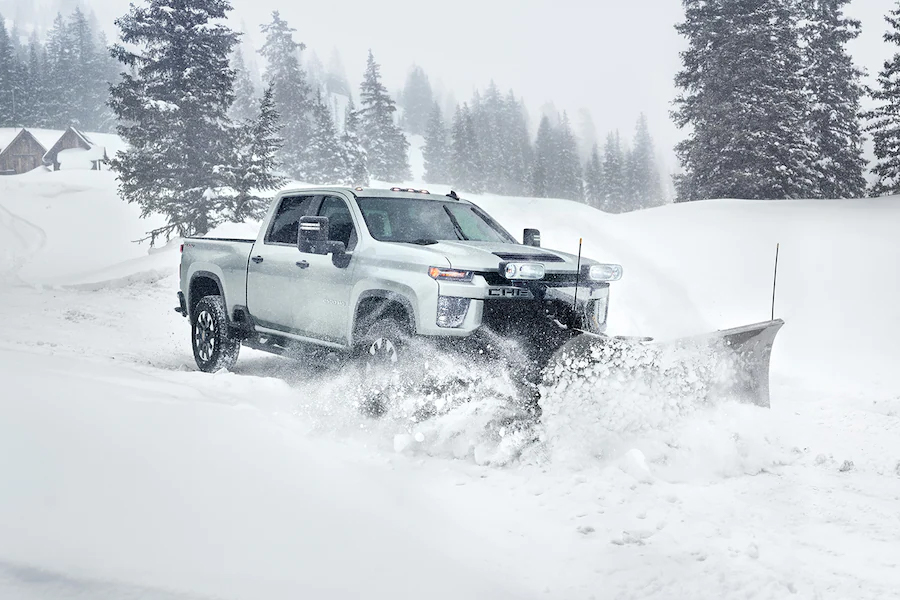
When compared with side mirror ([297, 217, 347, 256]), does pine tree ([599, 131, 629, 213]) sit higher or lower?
higher

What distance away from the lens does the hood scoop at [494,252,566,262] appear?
567 centimetres

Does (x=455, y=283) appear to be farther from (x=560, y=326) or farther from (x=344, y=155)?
(x=344, y=155)

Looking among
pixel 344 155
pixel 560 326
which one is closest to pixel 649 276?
pixel 560 326

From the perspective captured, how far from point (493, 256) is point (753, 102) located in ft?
82.8

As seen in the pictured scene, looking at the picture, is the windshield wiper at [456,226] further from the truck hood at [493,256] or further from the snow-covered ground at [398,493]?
the snow-covered ground at [398,493]

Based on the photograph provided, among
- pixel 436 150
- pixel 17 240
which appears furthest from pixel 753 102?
pixel 436 150

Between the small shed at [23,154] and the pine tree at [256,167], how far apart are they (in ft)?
177

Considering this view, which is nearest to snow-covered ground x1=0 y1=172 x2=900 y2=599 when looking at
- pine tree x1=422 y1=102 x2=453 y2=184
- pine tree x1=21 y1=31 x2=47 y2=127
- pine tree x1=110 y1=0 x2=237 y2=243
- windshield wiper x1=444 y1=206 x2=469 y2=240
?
windshield wiper x1=444 y1=206 x2=469 y2=240

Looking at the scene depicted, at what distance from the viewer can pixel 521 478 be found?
182 inches

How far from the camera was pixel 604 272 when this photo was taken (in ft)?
20.0

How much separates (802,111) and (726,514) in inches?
1087

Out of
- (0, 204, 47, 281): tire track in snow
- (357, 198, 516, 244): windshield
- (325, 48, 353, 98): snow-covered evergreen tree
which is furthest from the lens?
(325, 48, 353, 98): snow-covered evergreen tree

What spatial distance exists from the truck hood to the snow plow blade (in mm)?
883

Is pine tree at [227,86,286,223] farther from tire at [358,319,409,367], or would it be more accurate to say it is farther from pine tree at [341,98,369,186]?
pine tree at [341,98,369,186]
